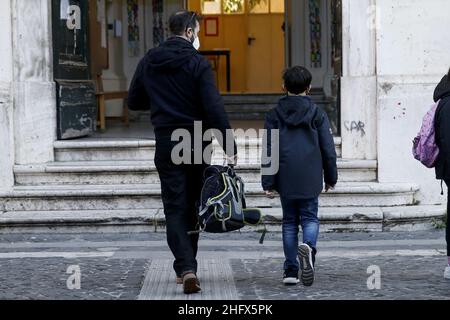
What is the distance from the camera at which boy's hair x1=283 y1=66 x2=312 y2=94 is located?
7082mm

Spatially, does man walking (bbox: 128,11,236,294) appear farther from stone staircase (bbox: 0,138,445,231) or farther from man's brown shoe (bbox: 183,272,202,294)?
stone staircase (bbox: 0,138,445,231)

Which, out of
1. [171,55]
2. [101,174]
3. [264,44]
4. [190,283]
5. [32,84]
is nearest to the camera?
[190,283]

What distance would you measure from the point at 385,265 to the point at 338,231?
169 centimetres

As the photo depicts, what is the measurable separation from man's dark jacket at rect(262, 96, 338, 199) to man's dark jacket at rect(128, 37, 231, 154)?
17.4 inches

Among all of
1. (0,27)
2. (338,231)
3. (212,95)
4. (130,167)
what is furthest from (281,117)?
(0,27)

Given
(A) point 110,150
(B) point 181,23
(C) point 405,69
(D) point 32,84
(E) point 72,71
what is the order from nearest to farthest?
(B) point 181,23 < (C) point 405,69 < (D) point 32,84 < (A) point 110,150 < (E) point 72,71

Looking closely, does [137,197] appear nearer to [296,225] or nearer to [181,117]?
[296,225]

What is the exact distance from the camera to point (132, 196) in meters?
9.90

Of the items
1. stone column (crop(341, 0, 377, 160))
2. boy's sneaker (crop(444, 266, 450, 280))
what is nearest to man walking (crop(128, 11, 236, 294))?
boy's sneaker (crop(444, 266, 450, 280))

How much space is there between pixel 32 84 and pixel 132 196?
1621mm

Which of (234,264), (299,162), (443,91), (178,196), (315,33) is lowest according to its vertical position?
(234,264)

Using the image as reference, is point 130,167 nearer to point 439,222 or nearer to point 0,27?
point 0,27

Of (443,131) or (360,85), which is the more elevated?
(360,85)

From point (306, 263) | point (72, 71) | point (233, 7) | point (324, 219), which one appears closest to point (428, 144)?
point (306, 263)
